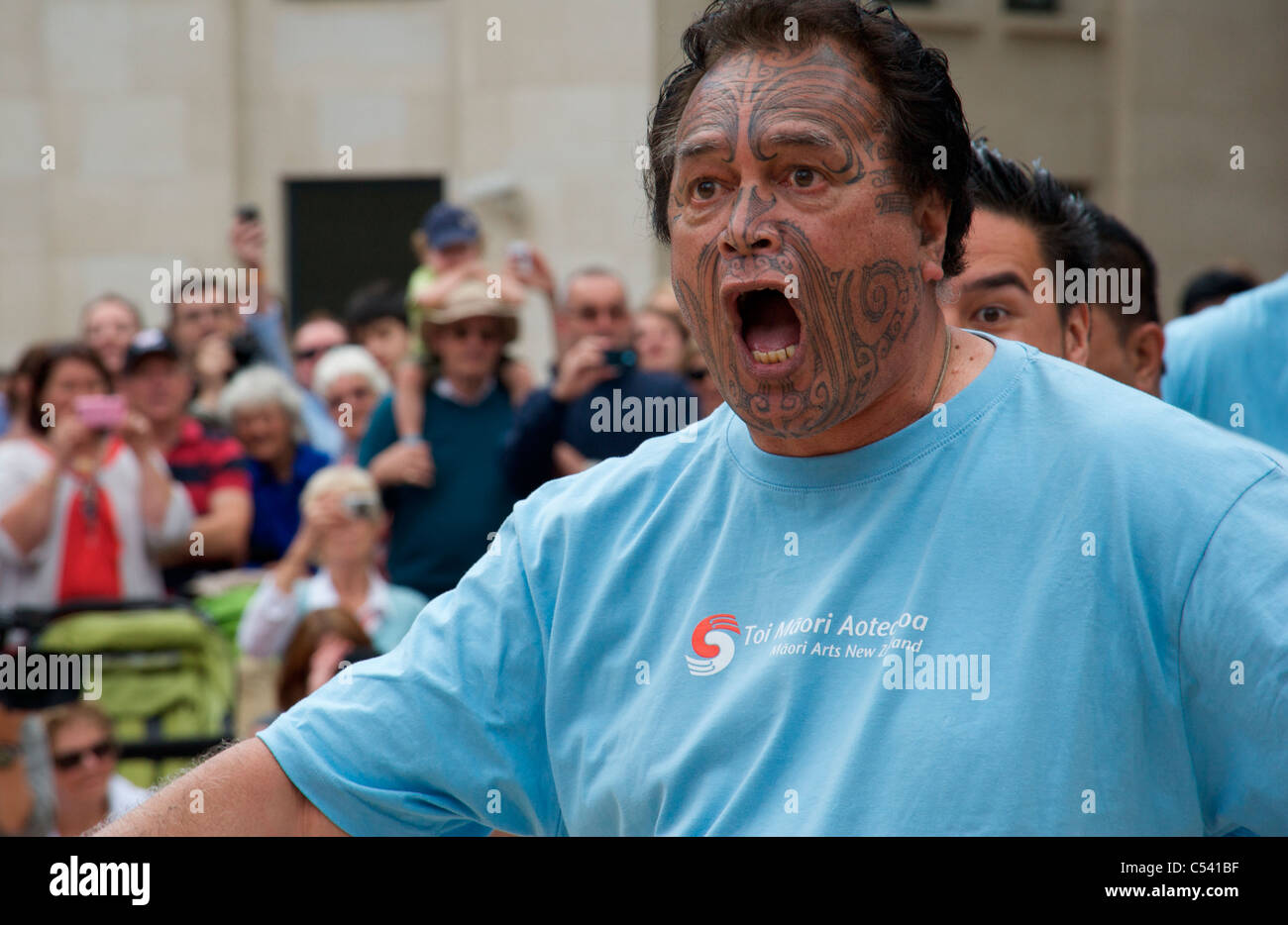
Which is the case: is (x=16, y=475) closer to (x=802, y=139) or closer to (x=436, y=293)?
(x=436, y=293)

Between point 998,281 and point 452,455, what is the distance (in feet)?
10.7

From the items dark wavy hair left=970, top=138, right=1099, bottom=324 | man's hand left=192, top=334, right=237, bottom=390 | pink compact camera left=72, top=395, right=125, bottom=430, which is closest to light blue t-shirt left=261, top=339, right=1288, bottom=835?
dark wavy hair left=970, top=138, right=1099, bottom=324

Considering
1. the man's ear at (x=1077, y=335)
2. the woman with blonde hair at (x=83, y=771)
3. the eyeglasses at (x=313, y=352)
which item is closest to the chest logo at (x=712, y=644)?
the man's ear at (x=1077, y=335)

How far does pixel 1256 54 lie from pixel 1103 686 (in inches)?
608

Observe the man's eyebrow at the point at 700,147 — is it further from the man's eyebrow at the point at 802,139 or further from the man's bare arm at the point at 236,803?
the man's bare arm at the point at 236,803

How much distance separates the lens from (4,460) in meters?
6.06

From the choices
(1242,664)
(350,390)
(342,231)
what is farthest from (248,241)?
(1242,664)

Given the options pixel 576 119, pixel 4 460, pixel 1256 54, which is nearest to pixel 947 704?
pixel 4 460

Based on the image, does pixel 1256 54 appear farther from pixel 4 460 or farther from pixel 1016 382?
pixel 1016 382

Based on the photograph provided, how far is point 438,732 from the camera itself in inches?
79.5

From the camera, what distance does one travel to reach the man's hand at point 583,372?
559cm

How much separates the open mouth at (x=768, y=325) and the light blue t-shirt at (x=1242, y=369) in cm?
206

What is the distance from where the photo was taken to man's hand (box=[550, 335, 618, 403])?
559cm
